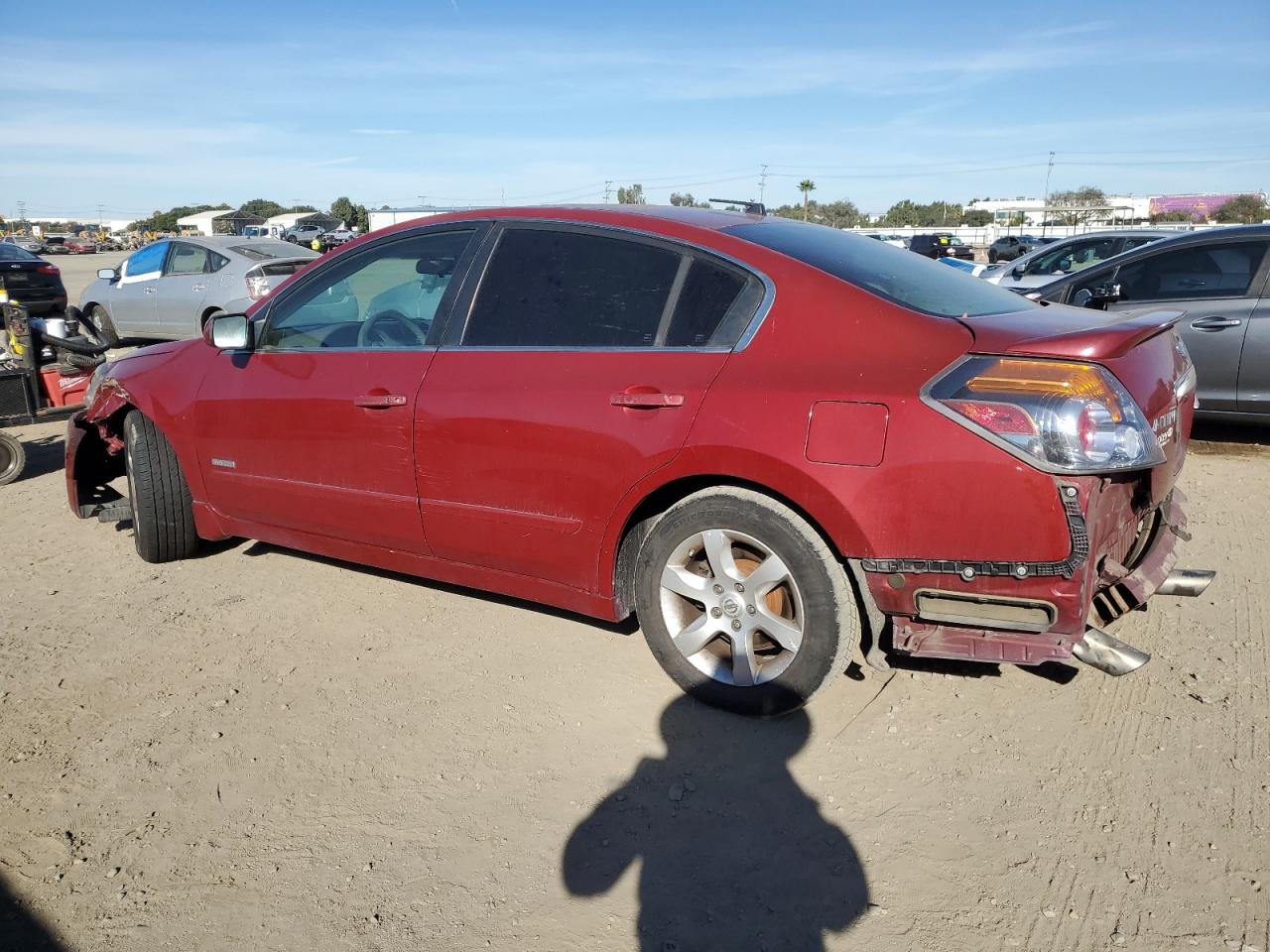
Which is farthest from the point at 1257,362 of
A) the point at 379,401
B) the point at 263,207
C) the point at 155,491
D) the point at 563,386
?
the point at 263,207

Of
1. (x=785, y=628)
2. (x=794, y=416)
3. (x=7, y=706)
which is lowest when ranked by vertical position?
(x=7, y=706)

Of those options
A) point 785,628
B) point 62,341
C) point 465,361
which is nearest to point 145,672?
point 465,361

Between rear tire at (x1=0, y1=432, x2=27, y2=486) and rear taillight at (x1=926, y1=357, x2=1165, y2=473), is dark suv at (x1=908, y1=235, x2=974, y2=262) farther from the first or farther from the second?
rear taillight at (x1=926, y1=357, x2=1165, y2=473)

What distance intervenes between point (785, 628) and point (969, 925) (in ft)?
3.25

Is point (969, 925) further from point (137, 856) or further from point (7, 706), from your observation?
point (7, 706)

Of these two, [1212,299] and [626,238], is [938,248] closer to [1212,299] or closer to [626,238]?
[1212,299]

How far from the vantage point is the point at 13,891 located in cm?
243

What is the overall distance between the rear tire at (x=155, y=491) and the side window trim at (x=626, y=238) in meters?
1.86

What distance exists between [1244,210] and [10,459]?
5779 centimetres

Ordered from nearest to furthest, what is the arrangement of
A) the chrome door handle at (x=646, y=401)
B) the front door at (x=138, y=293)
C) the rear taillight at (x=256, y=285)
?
the chrome door handle at (x=646, y=401) < the rear taillight at (x=256, y=285) < the front door at (x=138, y=293)

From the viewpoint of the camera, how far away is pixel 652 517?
326 centimetres

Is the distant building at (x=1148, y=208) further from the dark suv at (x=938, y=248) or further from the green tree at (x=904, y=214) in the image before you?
the dark suv at (x=938, y=248)

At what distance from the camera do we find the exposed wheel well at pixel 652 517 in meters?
2.91

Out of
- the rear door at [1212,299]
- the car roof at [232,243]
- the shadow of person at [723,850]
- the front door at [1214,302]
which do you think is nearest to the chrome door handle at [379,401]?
the shadow of person at [723,850]
